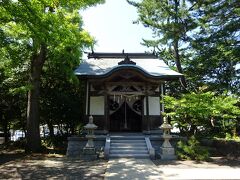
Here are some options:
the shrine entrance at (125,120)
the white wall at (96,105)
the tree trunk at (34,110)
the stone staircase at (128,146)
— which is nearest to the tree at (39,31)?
the tree trunk at (34,110)

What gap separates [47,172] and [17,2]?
5540 mm

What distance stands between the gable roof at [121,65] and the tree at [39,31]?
7.60 ft

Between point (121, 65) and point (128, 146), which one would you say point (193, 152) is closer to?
point (128, 146)

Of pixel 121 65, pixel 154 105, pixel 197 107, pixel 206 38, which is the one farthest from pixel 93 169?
pixel 206 38

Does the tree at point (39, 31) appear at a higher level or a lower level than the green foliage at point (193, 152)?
higher

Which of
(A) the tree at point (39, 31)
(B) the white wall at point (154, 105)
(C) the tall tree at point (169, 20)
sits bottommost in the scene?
(B) the white wall at point (154, 105)

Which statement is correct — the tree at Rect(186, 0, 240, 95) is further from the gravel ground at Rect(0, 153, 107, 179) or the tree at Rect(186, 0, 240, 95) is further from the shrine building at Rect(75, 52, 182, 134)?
the gravel ground at Rect(0, 153, 107, 179)

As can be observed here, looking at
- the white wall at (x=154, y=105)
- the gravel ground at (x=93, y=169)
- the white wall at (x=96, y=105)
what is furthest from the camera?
the white wall at (x=154, y=105)

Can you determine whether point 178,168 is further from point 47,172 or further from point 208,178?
point 47,172

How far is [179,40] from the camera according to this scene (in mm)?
21531

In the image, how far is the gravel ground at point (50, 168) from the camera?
8.82 m

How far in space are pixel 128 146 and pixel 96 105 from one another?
3860 mm

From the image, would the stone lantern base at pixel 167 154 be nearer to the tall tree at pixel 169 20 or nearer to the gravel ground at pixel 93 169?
the gravel ground at pixel 93 169

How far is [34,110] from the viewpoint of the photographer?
47.8 feet
